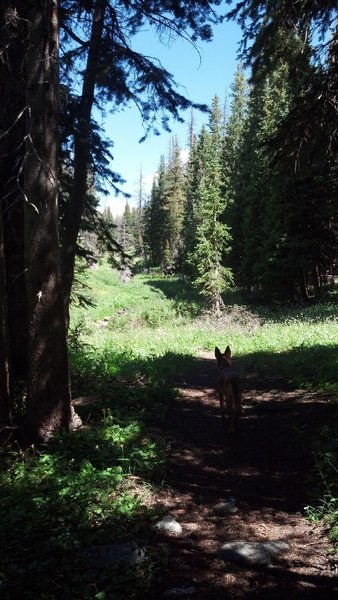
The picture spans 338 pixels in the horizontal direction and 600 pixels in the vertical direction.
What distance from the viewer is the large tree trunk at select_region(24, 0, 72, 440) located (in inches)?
219

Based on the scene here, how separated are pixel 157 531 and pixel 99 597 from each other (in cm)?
130

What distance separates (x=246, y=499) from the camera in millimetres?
4922

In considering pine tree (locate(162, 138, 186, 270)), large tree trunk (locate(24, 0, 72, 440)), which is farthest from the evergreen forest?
pine tree (locate(162, 138, 186, 270))

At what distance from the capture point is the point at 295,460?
585cm

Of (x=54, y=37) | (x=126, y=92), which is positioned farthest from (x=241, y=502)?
(x=126, y=92)

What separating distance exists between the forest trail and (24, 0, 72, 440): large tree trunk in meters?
2.01

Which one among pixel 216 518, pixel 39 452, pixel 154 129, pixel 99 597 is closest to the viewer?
pixel 99 597

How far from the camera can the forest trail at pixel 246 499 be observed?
3.37 meters

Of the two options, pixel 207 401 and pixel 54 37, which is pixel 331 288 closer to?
pixel 207 401

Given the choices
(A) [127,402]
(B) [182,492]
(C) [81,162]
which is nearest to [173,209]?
(C) [81,162]

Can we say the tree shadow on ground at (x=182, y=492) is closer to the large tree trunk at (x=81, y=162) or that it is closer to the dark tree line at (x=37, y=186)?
the dark tree line at (x=37, y=186)

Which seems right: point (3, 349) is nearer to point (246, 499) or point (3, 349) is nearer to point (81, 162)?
point (246, 499)

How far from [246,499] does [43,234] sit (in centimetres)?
425

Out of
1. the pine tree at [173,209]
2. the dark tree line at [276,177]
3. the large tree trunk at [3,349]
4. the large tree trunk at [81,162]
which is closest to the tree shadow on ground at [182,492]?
the large tree trunk at [3,349]
